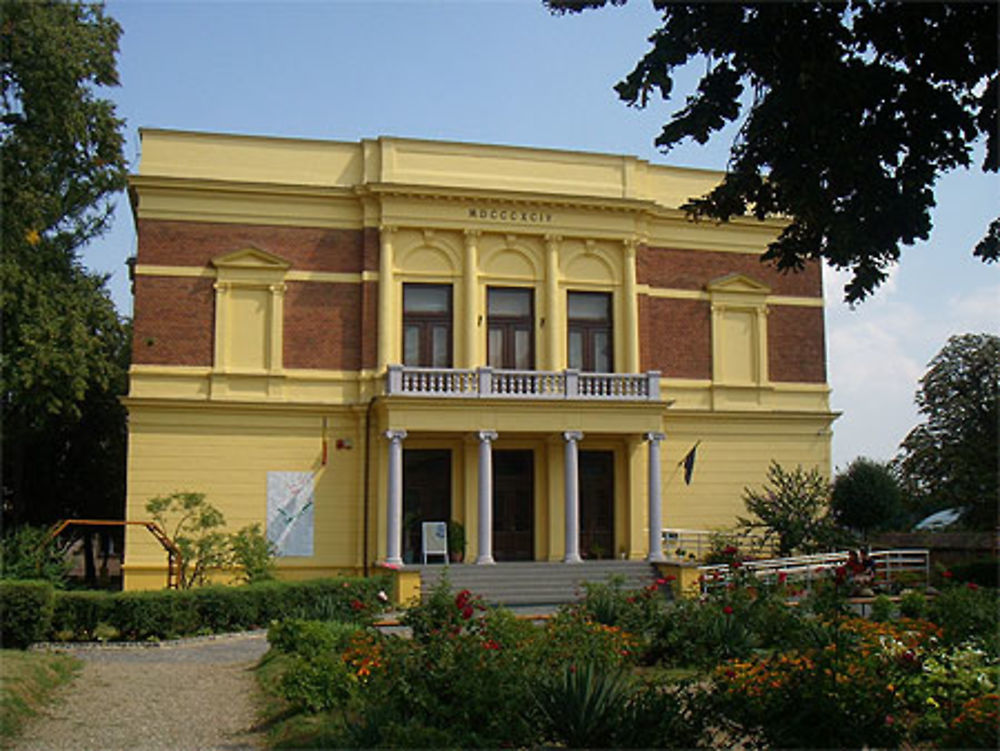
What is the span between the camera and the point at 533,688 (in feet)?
29.2

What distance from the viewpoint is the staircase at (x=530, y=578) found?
2477cm

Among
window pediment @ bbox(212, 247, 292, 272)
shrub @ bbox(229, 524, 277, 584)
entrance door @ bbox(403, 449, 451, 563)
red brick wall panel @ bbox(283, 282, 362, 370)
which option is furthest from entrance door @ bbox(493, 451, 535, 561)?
window pediment @ bbox(212, 247, 292, 272)

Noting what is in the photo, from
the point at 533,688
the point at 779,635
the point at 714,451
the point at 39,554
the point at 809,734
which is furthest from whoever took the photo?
the point at 714,451

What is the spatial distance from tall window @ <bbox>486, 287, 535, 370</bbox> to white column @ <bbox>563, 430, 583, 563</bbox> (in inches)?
120

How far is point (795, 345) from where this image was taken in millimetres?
31562

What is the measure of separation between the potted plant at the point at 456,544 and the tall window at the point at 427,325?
474cm

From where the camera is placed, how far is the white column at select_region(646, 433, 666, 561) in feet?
89.9

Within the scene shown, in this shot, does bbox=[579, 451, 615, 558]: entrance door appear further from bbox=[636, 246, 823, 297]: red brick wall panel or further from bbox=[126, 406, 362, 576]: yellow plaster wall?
bbox=[126, 406, 362, 576]: yellow plaster wall

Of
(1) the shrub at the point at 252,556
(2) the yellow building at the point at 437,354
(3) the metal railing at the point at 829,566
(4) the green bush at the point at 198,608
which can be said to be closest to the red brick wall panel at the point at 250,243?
(2) the yellow building at the point at 437,354

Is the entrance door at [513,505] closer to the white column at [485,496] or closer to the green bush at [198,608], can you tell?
the white column at [485,496]

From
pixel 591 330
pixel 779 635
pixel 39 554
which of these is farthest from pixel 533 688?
pixel 591 330

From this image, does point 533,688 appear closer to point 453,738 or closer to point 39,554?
point 453,738

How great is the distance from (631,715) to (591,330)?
21913mm

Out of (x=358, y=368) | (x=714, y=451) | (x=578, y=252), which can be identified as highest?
(x=578, y=252)
